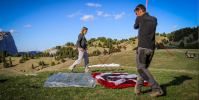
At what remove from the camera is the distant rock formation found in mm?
152875

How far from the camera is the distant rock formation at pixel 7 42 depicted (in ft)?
502

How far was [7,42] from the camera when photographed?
16150 centimetres

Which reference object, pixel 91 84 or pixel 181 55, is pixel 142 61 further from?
pixel 181 55

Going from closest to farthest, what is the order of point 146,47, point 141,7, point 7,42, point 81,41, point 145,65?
point 146,47 < point 145,65 < point 141,7 < point 81,41 < point 7,42

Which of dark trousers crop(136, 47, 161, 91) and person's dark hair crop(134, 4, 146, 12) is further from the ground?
person's dark hair crop(134, 4, 146, 12)

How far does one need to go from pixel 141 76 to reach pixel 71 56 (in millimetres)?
55104

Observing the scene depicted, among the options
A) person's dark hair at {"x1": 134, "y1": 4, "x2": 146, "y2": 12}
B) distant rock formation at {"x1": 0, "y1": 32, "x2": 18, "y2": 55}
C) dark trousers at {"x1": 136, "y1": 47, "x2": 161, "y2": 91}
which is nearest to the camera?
dark trousers at {"x1": 136, "y1": 47, "x2": 161, "y2": 91}

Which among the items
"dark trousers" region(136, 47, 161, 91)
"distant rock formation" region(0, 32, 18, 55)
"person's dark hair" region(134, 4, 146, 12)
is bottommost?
"dark trousers" region(136, 47, 161, 91)

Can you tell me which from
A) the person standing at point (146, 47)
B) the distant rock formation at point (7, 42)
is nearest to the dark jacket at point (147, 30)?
the person standing at point (146, 47)

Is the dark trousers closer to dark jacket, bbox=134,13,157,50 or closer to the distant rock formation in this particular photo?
dark jacket, bbox=134,13,157,50

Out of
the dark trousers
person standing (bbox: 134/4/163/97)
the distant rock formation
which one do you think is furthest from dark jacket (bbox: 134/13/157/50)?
the distant rock formation

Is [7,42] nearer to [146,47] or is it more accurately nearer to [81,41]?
[81,41]

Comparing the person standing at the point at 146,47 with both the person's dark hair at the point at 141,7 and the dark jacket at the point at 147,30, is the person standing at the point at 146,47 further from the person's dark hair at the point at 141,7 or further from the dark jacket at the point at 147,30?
the person's dark hair at the point at 141,7

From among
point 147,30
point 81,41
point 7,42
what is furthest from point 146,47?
point 7,42
